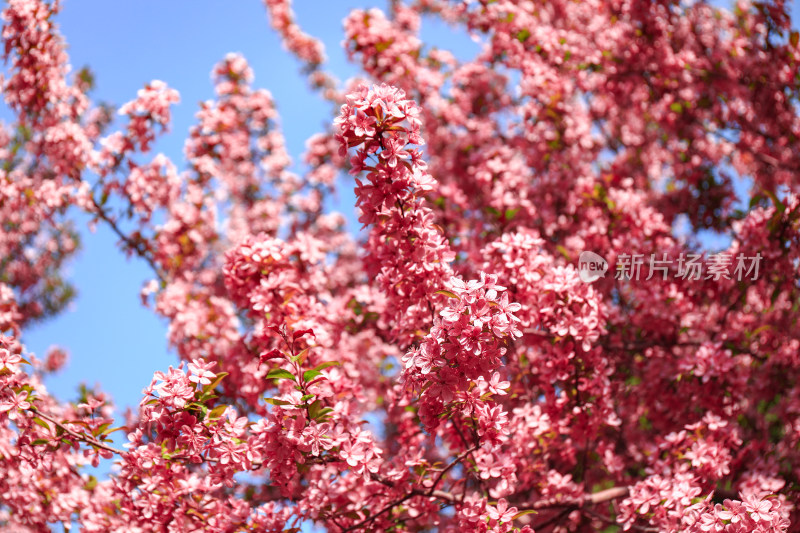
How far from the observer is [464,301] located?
2.73 m

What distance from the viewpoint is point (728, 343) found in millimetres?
5199

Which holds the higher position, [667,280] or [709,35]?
[709,35]

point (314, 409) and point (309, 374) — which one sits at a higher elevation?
point (309, 374)

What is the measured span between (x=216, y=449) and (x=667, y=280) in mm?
3987

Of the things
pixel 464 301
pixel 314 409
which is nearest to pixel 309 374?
pixel 314 409

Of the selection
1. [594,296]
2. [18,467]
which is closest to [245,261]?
[18,467]

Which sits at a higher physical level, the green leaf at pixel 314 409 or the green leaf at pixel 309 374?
the green leaf at pixel 309 374

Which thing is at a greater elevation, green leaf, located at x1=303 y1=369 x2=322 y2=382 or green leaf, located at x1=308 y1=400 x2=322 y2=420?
green leaf, located at x1=303 y1=369 x2=322 y2=382

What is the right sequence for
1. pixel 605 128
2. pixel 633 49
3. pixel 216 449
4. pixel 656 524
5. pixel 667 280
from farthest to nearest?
pixel 605 128 → pixel 633 49 → pixel 667 280 → pixel 656 524 → pixel 216 449

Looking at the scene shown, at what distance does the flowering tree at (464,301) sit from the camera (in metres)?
3.17

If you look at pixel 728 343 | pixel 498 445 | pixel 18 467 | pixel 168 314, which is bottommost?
pixel 498 445

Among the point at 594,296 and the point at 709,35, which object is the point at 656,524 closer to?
the point at 594,296

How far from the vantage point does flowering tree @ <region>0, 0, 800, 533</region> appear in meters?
3.17

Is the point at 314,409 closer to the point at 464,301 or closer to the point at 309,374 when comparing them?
the point at 309,374
